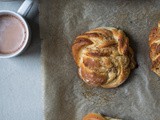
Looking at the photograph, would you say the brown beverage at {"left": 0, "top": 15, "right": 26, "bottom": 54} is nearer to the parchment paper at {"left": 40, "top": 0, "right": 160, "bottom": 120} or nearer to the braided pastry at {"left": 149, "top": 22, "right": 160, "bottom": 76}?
the parchment paper at {"left": 40, "top": 0, "right": 160, "bottom": 120}

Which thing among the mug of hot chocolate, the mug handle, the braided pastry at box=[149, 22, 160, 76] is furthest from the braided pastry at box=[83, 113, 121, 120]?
the mug handle

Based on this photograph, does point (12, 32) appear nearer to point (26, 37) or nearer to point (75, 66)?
point (26, 37)

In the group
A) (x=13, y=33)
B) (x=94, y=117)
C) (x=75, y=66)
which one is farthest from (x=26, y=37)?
(x=94, y=117)

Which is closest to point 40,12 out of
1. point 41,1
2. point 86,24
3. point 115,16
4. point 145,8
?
point 41,1

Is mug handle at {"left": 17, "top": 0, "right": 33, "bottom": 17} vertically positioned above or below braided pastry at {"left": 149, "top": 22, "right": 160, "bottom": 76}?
above

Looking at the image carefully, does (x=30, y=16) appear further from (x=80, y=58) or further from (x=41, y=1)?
(x=80, y=58)

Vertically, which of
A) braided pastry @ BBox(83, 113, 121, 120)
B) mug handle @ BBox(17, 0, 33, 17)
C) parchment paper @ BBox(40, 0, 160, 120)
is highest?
mug handle @ BBox(17, 0, 33, 17)
